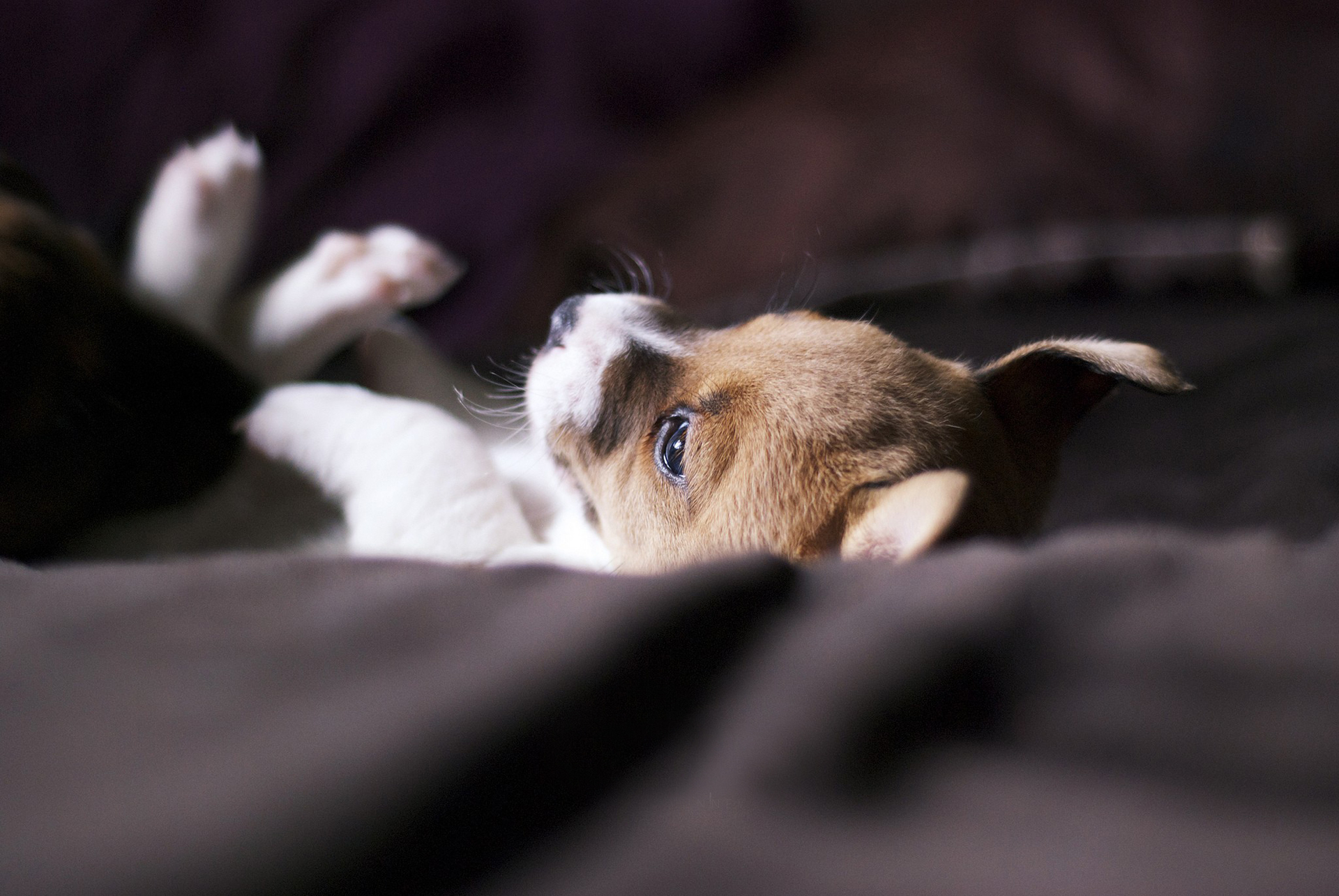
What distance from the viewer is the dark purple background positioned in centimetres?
181

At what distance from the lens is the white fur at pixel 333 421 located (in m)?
1.26

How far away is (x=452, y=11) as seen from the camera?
2.14 metres

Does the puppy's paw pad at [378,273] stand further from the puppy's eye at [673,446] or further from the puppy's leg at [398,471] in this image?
the puppy's eye at [673,446]

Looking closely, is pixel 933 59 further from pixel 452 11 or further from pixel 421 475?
pixel 421 475

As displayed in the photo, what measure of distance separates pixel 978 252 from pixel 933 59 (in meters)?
0.47

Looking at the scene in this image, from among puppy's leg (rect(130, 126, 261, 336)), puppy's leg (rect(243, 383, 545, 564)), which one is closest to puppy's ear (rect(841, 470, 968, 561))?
puppy's leg (rect(243, 383, 545, 564))

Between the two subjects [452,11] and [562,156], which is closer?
[452,11]

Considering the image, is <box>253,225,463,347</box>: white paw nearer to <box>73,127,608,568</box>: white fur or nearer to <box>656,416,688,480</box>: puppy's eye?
<box>73,127,608,568</box>: white fur

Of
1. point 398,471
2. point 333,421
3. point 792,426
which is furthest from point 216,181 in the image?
point 792,426

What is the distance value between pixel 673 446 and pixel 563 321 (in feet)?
0.90

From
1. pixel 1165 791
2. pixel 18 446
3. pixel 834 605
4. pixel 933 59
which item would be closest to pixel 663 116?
pixel 933 59

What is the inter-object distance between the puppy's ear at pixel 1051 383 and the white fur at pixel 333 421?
55 cm

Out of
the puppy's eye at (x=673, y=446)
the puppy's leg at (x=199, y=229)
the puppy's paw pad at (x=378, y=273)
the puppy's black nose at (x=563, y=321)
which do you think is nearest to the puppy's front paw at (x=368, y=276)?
the puppy's paw pad at (x=378, y=273)

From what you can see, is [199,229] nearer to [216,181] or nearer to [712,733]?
[216,181]
